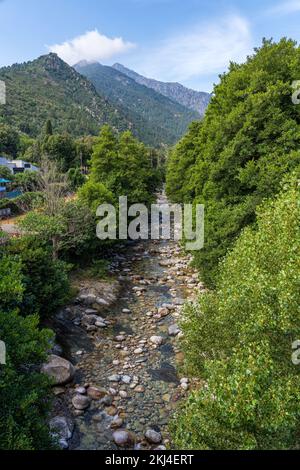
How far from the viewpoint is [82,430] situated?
1195 centimetres

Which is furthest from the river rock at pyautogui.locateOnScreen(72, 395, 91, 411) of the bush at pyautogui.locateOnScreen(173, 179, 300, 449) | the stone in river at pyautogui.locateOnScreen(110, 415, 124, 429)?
the bush at pyautogui.locateOnScreen(173, 179, 300, 449)

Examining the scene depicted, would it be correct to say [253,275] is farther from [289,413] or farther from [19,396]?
[19,396]

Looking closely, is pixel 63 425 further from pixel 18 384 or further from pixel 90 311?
pixel 90 311

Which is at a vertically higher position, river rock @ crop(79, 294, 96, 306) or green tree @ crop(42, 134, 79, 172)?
green tree @ crop(42, 134, 79, 172)

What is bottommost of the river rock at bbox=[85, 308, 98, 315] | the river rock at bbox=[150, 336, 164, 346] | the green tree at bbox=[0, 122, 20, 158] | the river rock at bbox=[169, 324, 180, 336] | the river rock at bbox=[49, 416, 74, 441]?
the river rock at bbox=[49, 416, 74, 441]

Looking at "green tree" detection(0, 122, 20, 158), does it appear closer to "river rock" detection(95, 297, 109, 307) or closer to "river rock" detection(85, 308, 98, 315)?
"river rock" detection(95, 297, 109, 307)

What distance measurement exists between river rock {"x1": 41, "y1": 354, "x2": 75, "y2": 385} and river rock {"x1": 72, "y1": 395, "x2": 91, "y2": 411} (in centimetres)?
103

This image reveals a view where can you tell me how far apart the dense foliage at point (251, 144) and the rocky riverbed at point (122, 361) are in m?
4.71

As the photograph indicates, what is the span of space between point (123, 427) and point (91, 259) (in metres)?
16.4

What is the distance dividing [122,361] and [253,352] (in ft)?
34.0

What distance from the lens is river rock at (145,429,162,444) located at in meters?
11.4

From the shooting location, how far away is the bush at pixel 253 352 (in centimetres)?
633

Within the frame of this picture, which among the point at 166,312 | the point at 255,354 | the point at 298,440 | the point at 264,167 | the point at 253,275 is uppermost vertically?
the point at 264,167

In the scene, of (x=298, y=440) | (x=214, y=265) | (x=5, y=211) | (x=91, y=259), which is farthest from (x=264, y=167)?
(x=5, y=211)
